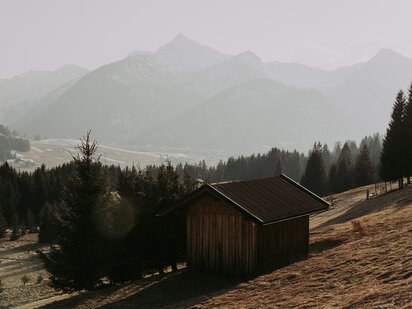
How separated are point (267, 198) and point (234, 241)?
3.45 meters

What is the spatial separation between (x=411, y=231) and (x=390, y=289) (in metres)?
11.6

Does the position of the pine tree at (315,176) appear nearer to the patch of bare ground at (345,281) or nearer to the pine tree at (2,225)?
the pine tree at (2,225)

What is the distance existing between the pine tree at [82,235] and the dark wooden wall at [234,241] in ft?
17.7

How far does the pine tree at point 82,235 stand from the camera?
28.4m

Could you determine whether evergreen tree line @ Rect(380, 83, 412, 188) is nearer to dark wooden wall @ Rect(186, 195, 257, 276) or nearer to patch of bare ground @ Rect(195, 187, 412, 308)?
patch of bare ground @ Rect(195, 187, 412, 308)

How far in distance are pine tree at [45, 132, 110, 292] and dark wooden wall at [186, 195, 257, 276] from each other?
5394mm

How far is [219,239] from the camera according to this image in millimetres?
27172

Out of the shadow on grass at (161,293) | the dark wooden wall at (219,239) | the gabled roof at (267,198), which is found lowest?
the shadow on grass at (161,293)

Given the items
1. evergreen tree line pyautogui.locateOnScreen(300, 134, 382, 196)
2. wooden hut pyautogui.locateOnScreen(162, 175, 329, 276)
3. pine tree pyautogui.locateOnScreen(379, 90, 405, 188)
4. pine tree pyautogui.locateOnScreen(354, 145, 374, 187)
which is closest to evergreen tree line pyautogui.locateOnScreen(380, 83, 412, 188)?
pine tree pyautogui.locateOnScreen(379, 90, 405, 188)

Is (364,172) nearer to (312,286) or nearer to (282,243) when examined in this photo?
(282,243)

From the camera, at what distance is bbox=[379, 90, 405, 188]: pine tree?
69812 mm

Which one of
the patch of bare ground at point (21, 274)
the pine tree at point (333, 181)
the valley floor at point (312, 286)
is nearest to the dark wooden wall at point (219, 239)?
the valley floor at point (312, 286)

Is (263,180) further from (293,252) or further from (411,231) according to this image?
(411,231)

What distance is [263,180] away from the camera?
1209 inches
